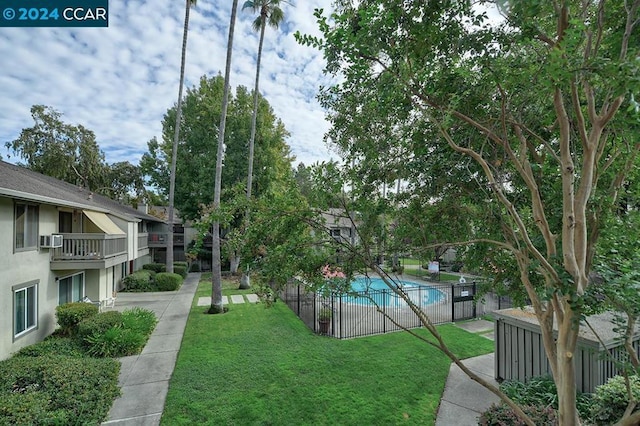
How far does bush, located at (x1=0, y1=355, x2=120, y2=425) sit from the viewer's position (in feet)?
17.6

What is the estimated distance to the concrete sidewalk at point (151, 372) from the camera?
6469mm

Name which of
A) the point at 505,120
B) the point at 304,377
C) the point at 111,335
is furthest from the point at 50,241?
the point at 505,120

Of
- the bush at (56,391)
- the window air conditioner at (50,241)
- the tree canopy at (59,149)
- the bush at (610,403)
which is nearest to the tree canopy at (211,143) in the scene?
the tree canopy at (59,149)

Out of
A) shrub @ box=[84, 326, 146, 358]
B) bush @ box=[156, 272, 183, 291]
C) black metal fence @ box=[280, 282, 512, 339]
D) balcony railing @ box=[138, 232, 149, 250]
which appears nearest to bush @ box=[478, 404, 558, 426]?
black metal fence @ box=[280, 282, 512, 339]

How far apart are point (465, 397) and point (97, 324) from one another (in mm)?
10718

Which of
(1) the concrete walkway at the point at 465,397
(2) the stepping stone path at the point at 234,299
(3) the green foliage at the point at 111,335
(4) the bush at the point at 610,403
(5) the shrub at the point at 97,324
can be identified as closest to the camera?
(4) the bush at the point at 610,403

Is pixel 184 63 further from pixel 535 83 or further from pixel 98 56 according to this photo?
pixel 535 83

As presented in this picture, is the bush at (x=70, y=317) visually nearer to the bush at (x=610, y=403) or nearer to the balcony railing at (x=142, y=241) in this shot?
the balcony railing at (x=142, y=241)

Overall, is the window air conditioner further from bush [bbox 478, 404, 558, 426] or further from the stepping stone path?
bush [bbox 478, 404, 558, 426]

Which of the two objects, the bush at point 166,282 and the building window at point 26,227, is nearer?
the building window at point 26,227

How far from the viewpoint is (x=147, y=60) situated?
1309 centimetres

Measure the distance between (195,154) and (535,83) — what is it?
2517 centimetres

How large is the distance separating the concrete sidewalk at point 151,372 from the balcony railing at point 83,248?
3.64 meters

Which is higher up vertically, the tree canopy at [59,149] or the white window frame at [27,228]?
the tree canopy at [59,149]
